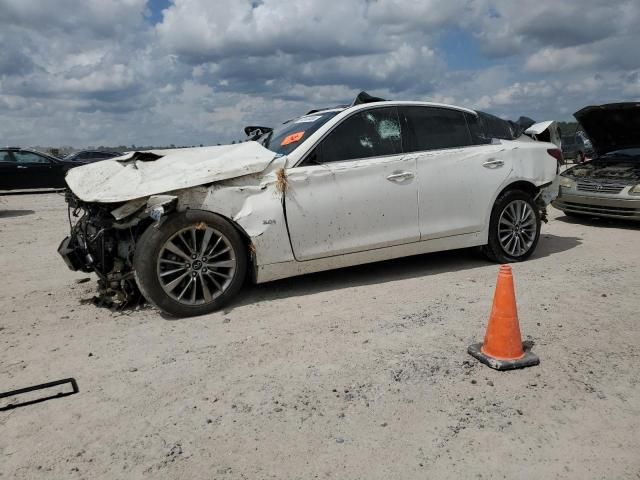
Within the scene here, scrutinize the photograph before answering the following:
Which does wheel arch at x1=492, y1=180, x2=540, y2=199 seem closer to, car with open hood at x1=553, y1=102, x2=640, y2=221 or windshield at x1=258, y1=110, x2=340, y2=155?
windshield at x1=258, y1=110, x2=340, y2=155

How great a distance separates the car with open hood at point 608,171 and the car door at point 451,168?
11.7ft

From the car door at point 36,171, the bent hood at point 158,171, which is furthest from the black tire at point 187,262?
the car door at point 36,171

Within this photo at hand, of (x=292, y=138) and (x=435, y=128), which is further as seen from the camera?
(x=435, y=128)

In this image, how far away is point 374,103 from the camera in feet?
17.3

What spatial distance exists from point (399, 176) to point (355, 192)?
0.52 meters

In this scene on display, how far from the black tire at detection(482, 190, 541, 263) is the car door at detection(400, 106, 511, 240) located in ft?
0.52

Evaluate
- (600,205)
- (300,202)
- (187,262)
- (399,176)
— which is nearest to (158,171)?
(187,262)

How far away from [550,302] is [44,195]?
17.0 meters

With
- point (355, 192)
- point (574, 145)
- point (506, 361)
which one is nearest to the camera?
point (506, 361)

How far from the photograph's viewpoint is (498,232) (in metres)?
5.80

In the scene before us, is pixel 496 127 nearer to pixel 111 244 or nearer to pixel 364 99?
pixel 364 99

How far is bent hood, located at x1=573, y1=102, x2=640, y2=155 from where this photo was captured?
8.33 m

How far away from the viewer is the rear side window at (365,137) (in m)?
4.94

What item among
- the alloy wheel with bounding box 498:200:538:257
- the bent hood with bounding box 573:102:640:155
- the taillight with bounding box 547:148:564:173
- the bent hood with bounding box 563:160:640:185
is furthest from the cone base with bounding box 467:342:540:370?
the bent hood with bounding box 573:102:640:155
